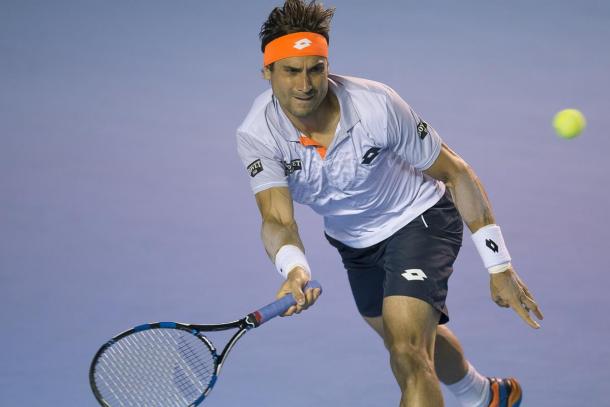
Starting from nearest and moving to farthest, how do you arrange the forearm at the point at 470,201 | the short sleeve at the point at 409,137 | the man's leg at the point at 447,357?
the short sleeve at the point at 409,137
the forearm at the point at 470,201
the man's leg at the point at 447,357

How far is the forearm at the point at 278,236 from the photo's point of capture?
4293 millimetres

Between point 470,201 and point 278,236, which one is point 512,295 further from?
point 278,236

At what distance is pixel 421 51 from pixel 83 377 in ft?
22.0

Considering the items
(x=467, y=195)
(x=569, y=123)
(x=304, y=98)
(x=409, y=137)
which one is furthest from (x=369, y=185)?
(x=569, y=123)

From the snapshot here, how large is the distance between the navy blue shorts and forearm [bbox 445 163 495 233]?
0.18 m

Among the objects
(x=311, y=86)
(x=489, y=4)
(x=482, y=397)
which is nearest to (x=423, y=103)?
(x=489, y=4)

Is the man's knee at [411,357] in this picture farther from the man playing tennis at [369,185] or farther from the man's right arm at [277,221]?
the man's right arm at [277,221]

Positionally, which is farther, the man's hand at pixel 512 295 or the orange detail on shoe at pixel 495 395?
the orange detail on shoe at pixel 495 395

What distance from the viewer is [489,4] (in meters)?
12.1

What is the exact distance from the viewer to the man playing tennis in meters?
4.18

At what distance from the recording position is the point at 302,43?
13.9 ft

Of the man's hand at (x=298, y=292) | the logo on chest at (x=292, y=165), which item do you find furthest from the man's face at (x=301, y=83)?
the man's hand at (x=298, y=292)

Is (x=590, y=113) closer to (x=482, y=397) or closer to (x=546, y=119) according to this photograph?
(x=546, y=119)

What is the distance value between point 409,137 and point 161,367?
1.32 meters
